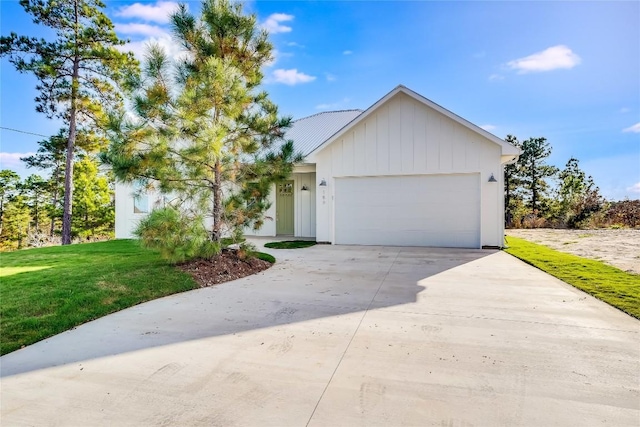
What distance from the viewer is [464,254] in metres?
8.77

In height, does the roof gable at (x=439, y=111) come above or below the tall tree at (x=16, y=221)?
above

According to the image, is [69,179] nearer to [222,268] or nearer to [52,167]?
[52,167]

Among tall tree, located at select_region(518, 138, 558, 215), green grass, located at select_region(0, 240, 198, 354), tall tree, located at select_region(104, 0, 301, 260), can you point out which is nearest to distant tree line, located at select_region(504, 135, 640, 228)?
tall tree, located at select_region(518, 138, 558, 215)

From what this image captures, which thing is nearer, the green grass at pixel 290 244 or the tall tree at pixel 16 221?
the green grass at pixel 290 244

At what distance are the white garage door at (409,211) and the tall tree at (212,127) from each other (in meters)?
4.05

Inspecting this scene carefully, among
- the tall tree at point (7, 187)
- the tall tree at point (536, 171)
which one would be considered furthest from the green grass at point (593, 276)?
the tall tree at point (7, 187)

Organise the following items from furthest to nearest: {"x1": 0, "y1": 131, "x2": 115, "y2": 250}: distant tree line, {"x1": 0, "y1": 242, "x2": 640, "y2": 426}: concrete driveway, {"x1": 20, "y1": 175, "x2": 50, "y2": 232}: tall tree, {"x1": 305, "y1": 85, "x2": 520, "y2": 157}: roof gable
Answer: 1. {"x1": 20, "y1": 175, "x2": 50, "y2": 232}: tall tree
2. {"x1": 0, "y1": 131, "x2": 115, "y2": 250}: distant tree line
3. {"x1": 305, "y1": 85, "x2": 520, "y2": 157}: roof gable
4. {"x1": 0, "y1": 242, "x2": 640, "y2": 426}: concrete driveway

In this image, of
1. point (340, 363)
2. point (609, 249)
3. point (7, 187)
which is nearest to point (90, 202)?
point (7, 187)

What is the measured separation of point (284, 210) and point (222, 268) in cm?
699

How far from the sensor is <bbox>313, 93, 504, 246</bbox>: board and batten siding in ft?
31.7

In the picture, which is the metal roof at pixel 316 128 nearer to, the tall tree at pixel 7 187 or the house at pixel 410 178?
the house at pixel 410 178

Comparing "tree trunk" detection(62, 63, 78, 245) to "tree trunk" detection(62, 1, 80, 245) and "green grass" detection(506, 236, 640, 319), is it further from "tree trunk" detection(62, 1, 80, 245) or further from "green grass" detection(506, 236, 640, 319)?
"green grass" detection(506, 236, 640, 319)

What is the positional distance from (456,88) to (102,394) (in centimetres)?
1432

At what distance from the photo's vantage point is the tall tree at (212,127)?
19.2ft
